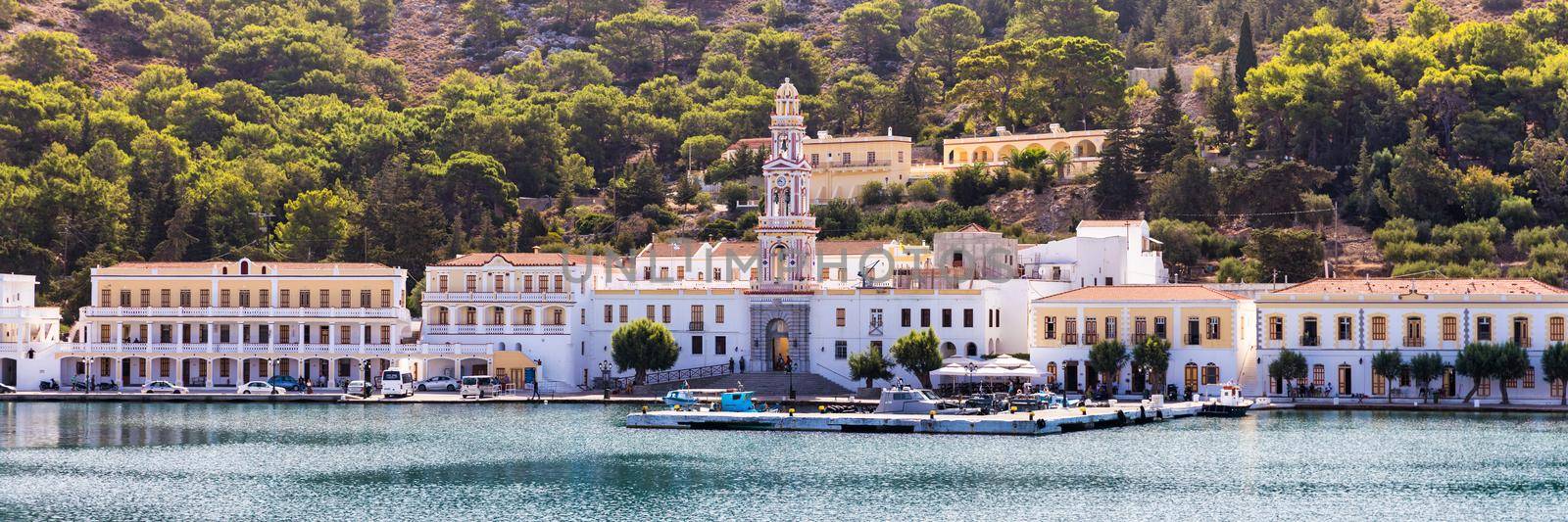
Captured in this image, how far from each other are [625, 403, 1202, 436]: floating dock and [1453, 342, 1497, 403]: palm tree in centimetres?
961

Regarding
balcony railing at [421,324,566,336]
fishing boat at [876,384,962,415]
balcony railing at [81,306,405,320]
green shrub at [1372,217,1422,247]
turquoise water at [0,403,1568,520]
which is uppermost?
green shrub at [1372,217,1422,247]

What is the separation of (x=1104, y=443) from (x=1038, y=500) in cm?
1229

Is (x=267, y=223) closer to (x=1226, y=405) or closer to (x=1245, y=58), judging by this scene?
(x=1245, y=58)

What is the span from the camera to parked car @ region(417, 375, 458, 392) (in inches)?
3187

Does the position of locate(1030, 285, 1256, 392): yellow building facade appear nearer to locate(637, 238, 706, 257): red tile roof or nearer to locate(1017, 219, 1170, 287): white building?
locate(1017, 219, 1170, 287): white building

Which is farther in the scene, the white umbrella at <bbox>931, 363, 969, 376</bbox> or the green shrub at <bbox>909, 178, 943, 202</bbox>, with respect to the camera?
the green shrub at <bbox>909, 178, 943, 202</bbox>

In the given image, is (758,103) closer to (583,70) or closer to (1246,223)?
(583,70)

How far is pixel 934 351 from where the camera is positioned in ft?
255

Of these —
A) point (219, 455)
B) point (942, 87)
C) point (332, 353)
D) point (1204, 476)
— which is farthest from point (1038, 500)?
point (942, 87)

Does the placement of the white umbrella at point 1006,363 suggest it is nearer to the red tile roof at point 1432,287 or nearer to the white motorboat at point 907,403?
the white motorboat at point 907,403

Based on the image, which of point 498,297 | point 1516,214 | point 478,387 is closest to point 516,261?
point 498,297

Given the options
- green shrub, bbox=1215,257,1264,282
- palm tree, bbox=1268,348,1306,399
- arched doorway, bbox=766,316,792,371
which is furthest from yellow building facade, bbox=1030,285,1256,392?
green shrub, bbox=1215,257,1264,282

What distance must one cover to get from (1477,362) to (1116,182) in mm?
36067

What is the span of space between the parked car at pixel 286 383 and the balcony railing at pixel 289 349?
1606 millimetres
